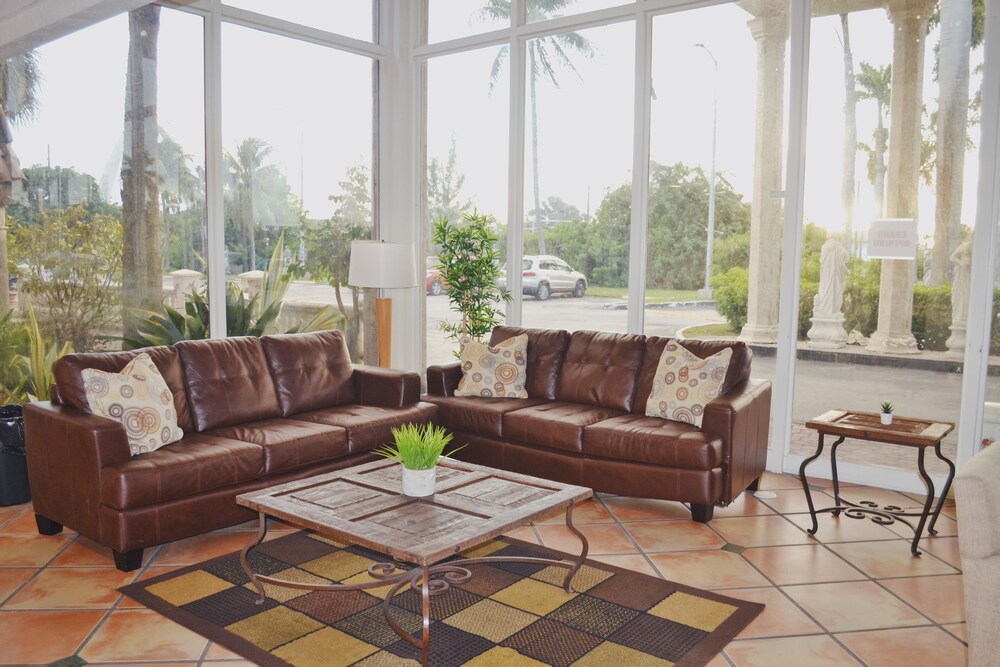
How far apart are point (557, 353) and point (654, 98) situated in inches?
74.1

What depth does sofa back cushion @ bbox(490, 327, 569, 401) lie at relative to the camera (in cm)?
543

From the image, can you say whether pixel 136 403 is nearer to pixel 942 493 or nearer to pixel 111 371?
pixel 111 371

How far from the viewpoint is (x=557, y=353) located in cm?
548

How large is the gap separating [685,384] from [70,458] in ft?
10.1

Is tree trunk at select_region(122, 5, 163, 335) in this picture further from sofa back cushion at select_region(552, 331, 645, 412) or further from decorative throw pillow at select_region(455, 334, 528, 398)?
sofa back cushion at select_region(552, 331, 645, 412)

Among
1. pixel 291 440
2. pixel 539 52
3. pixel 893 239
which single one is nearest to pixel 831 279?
pixel 893 239

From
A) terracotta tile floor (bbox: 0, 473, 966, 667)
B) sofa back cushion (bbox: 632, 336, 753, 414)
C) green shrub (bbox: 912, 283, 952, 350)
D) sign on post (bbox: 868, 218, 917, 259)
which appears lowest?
terracotta tile floor (bbox: 0, 473, 966, 667)

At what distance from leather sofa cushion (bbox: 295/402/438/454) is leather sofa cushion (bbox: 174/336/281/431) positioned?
239 mm

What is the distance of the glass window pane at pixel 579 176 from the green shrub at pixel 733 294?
707 mm

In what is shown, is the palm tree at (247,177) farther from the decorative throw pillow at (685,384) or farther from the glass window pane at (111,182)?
the decorative throw pillow at (685,384)

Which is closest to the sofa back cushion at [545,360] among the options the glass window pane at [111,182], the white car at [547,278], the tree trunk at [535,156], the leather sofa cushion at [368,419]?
the leather sofa cushion at [368,419]

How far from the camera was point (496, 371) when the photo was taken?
17.8 feet

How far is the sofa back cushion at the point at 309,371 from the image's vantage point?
4980mm

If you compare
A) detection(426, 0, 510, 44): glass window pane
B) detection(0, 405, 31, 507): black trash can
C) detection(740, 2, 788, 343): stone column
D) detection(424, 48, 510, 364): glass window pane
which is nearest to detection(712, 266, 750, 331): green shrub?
detection(740, 2, 788, 343): stone column
